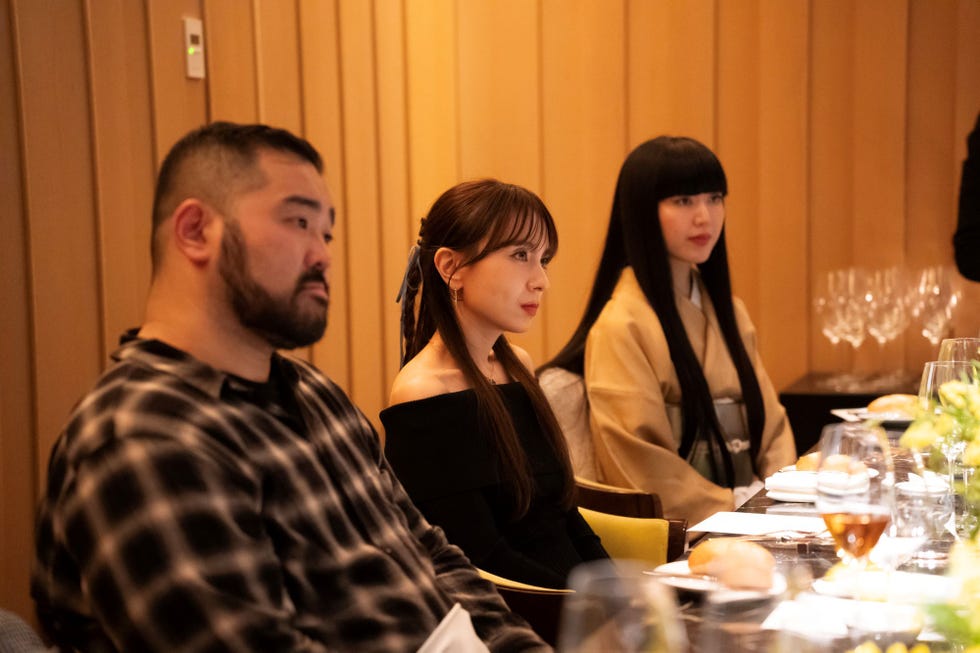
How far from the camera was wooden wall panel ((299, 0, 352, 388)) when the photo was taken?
14.3 ft

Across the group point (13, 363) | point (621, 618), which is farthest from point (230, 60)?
point (621, 618)

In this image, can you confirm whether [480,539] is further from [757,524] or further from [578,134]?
[578,134]

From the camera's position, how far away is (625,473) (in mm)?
3225

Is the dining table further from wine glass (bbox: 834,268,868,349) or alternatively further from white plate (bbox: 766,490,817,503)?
wine glass (bbox: 834,268,868,349)

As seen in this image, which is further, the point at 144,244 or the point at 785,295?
the point at 785,295

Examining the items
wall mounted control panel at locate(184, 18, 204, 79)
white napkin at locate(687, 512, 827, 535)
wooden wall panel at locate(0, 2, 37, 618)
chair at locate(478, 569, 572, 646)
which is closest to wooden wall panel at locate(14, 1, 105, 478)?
wooden wall panel at locate(0, 2, 37, 618)

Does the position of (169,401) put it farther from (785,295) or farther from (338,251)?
(785,295)

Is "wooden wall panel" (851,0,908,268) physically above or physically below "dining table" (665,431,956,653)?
above

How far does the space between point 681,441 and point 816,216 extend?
225cm

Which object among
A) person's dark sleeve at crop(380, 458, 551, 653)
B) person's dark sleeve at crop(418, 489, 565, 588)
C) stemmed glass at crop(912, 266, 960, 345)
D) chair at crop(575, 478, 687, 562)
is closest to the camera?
person's dark sleeve at crop(380, 458, 551, 653)

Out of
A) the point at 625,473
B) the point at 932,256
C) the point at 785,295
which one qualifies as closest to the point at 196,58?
the point at 625,473

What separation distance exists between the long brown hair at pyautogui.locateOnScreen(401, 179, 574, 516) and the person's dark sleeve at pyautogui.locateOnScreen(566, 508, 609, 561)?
0.06 m

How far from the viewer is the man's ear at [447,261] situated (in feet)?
7.83

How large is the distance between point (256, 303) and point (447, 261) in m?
1.01
